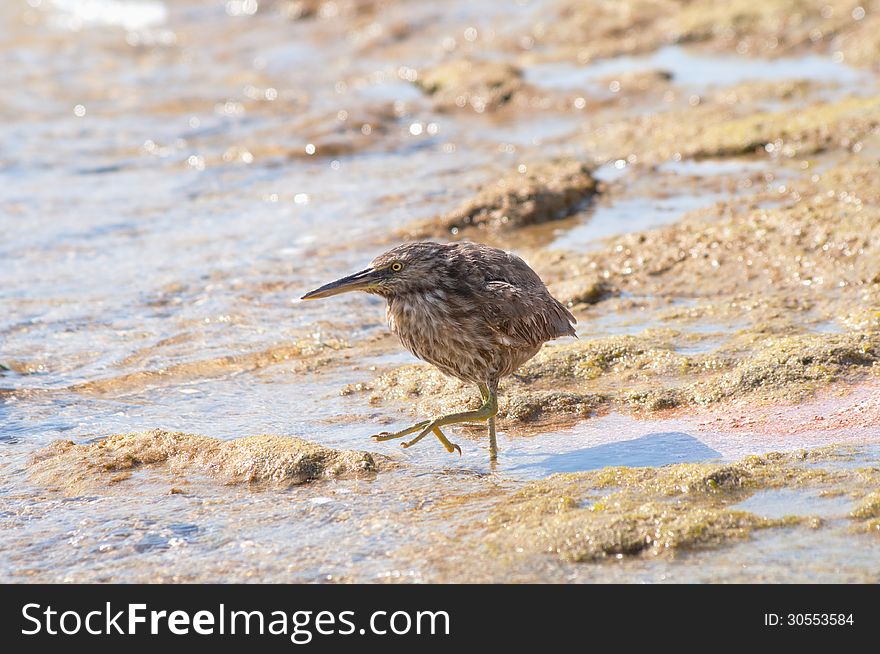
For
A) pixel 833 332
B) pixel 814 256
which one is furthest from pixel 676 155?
pixel 833 332

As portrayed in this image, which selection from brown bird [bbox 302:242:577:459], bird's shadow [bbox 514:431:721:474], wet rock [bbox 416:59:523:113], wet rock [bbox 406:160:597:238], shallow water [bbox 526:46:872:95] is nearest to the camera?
bird's shadow [bbox 514:431:721:474]

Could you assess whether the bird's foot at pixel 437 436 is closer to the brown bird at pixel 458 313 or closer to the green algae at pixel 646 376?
the brown bird at pixel 458 313

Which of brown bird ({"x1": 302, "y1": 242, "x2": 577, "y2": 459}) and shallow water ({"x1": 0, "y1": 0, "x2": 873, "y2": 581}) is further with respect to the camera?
brown bird ({"x1": 302, "y1": 242, "x2": 577, "y2": 459})

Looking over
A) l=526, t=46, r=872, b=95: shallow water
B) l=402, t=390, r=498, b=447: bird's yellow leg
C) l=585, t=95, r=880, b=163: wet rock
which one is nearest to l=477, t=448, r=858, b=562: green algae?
l=402, t=390, r=498, b=447: bird's yellow leg

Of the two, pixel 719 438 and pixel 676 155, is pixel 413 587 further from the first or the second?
pixel 676 155

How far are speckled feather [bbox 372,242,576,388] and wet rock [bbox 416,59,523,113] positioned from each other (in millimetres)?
7006

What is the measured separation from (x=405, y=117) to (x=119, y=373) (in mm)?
6353


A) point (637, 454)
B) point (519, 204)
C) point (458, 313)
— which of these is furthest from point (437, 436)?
point (519, 204)

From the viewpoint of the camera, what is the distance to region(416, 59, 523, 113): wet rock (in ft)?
41.5

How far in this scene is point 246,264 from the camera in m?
8.84

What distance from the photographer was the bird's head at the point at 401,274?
5750mm

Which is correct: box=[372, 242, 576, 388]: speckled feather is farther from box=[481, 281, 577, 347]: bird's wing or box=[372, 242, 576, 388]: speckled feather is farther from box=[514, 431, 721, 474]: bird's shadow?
box=[514, 431, 721, 474]: bird's shadow

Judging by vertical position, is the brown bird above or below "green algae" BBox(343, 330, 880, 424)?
above

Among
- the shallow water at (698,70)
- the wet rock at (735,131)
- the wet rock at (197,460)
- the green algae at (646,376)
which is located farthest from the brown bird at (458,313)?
the shallow water at (698,70)
